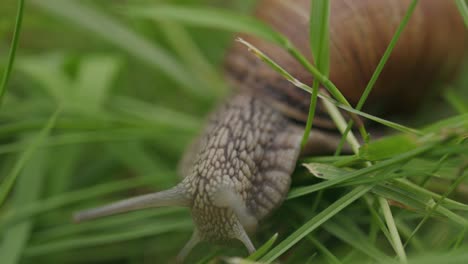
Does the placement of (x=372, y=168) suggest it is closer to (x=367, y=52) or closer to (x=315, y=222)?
(x=315, y=222)

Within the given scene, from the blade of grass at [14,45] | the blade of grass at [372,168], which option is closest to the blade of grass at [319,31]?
the blade of grass at [372,168]

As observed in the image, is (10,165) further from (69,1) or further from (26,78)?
(69,1)

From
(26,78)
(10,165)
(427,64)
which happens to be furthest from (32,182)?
(427,64)

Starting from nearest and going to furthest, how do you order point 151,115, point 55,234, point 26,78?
point 55,234 < point 151,115 < point 26,78

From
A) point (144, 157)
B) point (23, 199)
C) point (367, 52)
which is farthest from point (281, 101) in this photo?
point (23, 199)

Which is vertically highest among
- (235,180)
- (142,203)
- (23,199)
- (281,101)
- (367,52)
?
(367,52)

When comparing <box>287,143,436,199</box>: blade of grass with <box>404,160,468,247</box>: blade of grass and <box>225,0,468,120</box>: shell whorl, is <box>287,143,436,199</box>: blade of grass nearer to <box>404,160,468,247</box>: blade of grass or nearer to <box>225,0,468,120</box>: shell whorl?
<box>404,160,468,247</box>: blade of grass

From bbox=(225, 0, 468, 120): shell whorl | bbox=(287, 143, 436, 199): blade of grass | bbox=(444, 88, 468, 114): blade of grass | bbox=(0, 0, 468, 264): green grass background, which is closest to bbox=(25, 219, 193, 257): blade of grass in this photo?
bbox=(0, 0, 468, 264): green grass background

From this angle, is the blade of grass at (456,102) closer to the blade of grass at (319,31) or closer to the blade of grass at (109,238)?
the blade of grass at (319,31)
